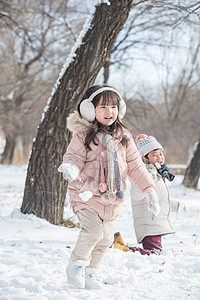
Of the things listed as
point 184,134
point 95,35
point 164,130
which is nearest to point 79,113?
point 95,35

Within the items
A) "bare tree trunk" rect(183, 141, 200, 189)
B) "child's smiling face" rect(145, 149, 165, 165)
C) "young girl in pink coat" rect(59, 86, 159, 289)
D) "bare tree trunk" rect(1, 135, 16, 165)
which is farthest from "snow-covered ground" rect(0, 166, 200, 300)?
"bare tree trunk" rect(1, 135, 16, 165)

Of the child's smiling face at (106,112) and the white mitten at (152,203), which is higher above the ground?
the child's smiling face at (106,112)

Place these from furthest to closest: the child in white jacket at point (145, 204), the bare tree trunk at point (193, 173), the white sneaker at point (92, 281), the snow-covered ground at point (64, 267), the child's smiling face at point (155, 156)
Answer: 1. the bare tree trunk at point (193, 173)
2. the child's smiling face at point (155, 156)
3. the child in white jacket at point (145, 204)
4. the white sneaker at point (92, 281)
5. the snow-covered ground at point (64, 267)

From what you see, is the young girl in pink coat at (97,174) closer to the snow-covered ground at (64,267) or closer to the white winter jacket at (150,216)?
the snow-covered ground at (64,267)

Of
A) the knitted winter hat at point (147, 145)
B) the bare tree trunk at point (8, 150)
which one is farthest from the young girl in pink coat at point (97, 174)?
the bare tree trunk at point (8, 150)

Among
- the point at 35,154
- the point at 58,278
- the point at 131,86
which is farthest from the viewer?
the point at 131,86

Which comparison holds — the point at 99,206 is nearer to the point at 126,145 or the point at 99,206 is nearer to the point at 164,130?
the point at 126,145

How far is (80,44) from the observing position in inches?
165

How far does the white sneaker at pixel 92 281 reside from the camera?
2430 millimetres

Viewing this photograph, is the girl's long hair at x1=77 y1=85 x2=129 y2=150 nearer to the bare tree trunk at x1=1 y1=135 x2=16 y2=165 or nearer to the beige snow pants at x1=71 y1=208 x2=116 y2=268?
the beige snow pants at x1=71 y1=208 x2=116 y2=268

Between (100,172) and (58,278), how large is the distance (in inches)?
36.0

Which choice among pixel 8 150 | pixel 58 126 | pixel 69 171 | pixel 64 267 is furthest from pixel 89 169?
pixel 8 150

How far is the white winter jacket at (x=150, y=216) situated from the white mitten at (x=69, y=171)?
1633mm

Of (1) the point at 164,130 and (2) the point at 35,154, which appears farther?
(1) the point at 164,130
